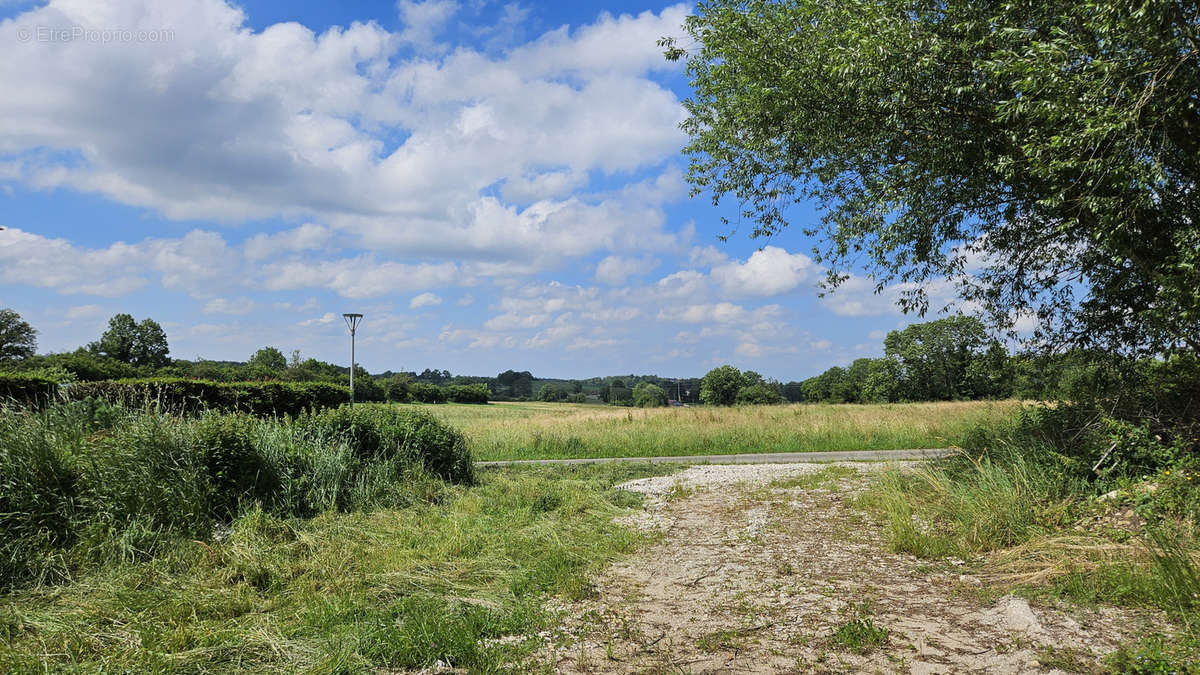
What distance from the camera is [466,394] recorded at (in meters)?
83.2

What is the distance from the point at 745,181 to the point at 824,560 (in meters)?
7.13

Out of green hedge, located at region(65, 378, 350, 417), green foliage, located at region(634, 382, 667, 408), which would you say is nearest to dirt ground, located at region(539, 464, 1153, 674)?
green hedge, located at region(65, 378, 350, 417)

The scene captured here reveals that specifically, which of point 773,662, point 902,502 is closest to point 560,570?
point 773,662

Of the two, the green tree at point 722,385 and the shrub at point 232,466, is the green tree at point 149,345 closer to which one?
the green tree at point 722,385

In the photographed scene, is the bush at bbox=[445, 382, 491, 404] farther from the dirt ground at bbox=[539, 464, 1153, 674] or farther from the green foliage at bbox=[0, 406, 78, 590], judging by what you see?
the dirt ground at bbox=[539, 464, 1153, 674]

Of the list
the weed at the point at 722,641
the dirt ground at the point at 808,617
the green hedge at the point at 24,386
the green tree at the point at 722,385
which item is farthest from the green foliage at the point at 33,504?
the green tree at the point at 722,385

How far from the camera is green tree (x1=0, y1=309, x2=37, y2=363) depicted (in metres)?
63.8

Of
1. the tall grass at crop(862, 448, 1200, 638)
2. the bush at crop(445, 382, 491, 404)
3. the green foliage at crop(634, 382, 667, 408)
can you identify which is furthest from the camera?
the bush at crop(445, 382, 491, 404)

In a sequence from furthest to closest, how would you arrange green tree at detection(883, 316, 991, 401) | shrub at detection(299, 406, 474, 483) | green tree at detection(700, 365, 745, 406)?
green tree at detection(700, 365, 745, 406), green tree at detection(883, 316, 991, 401), shrub at detection(299, 406, 474, 483)

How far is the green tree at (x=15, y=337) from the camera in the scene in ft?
209

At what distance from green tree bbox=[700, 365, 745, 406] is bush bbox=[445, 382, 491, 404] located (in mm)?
31020

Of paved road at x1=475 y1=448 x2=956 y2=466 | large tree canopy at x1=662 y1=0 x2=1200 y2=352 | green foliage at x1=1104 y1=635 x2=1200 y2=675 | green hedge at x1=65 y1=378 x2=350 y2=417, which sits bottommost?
paved road at x1=475 y1=448 x2=956 y2=466

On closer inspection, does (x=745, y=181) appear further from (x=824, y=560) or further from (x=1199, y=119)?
(x=824, y=560)

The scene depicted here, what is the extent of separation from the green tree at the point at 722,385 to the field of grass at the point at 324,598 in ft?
274
